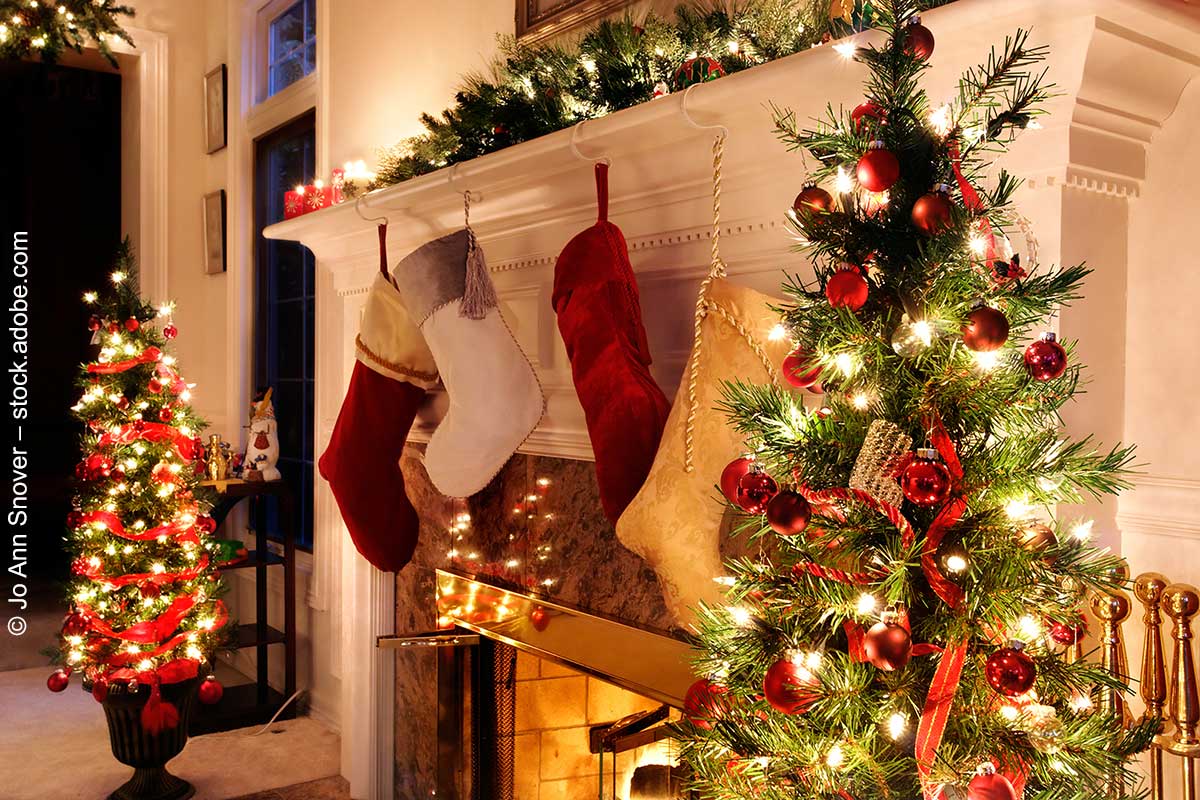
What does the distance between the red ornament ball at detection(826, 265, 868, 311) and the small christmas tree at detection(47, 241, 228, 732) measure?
256 cm

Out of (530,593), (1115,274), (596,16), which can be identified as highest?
(596,16)

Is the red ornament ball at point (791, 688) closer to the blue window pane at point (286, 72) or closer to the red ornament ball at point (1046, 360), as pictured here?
the red ornament ball at point (1046, 360)

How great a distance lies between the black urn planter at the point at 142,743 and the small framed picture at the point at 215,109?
244 cm

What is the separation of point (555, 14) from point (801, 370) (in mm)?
1555

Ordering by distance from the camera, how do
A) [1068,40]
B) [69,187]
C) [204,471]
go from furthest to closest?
[69,187], [204,471], [1068,40]

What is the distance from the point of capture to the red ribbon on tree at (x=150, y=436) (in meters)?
2.93

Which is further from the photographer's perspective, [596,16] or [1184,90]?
[596,16]

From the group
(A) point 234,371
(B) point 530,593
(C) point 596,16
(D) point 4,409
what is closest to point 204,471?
(A) point 234,371

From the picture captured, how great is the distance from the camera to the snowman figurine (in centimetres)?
368

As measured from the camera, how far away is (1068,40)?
106 cm

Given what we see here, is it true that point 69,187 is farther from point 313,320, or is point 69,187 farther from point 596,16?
point 596,16

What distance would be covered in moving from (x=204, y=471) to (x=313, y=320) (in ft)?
2.27

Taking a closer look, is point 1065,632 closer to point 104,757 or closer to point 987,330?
point 987,330

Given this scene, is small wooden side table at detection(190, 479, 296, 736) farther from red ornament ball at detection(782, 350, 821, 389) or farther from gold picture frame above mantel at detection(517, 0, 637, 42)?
red ornament ball at detection(782, 350, 821, 389)
